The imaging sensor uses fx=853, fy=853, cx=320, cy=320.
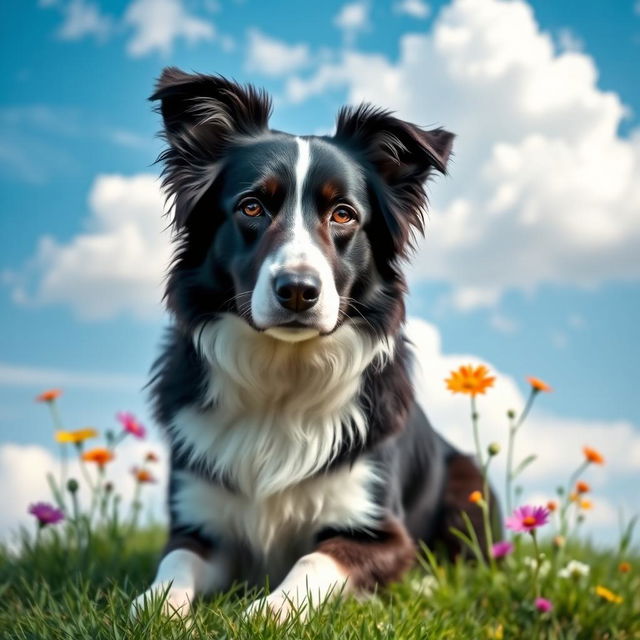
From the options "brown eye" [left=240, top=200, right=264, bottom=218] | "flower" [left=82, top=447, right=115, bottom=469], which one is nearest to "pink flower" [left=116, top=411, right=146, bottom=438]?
"flower" [left=82, top=447, right=115, bottom=469]

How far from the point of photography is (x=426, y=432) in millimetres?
5172

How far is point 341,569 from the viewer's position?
12.9 ft

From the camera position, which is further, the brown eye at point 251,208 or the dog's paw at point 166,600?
the brown eye at point 251,208

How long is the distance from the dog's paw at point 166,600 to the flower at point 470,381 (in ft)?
5.55

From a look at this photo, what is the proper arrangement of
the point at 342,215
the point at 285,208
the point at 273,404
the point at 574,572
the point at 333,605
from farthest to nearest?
the point at 574,572, the point at 273,404, the point at 342,215, the point at 285,208, the point at 333,605

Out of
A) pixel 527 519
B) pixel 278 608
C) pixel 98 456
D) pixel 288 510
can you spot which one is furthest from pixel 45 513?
pixel 527 519

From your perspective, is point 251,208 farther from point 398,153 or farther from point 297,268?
point 398,153

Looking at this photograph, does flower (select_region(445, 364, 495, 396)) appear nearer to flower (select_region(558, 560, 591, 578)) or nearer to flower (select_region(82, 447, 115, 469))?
flower (select_region(558, 560, 591, 578))

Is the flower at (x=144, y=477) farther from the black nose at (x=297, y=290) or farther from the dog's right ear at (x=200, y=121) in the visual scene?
the black nose at (x=297, y=290)

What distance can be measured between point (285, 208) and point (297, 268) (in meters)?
0.48

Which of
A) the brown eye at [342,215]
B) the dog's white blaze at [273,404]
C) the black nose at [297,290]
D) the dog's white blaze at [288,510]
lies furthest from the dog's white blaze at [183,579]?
the brown eye at [342,215]

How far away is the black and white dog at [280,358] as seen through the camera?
13.0 ft

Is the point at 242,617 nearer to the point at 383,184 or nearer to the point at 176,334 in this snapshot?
the point at 176,334

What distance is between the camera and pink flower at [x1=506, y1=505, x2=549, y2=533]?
13.3 feet
